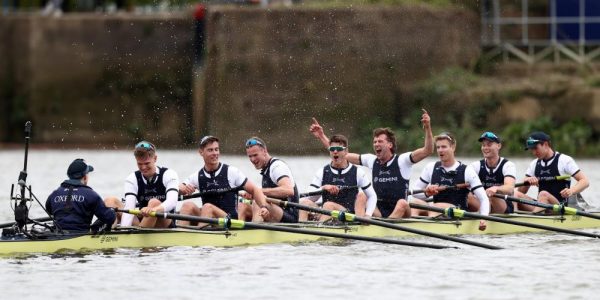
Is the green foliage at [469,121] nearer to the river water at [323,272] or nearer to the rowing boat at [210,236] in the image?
the rowing boat at [210,236]

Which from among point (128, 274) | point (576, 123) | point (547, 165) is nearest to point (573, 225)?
point (547, 165)

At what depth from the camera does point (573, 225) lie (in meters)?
18.4

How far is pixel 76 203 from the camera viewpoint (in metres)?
15.0

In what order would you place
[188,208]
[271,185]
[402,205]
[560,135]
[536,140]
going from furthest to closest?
1. [560,135]
2. [536,140]
3. [402,205]
4. [271,185]
5. [188,208]

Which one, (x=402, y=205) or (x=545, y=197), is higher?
(x=545, y=197)

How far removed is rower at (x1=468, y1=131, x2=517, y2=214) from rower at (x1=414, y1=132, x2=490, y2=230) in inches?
11.8

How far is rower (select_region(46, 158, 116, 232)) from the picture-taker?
14.9 meters

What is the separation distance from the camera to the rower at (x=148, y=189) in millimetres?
15664

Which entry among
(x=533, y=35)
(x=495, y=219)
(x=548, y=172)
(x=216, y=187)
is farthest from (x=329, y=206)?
(x=533, y=35)

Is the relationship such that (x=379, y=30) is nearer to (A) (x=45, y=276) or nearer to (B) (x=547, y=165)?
(B) (x=547, y=165)

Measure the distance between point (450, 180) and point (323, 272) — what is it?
3.69 m

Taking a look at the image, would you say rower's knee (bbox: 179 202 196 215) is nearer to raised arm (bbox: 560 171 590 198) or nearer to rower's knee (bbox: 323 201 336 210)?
rower's knee (bbox: 323 201 336 210)

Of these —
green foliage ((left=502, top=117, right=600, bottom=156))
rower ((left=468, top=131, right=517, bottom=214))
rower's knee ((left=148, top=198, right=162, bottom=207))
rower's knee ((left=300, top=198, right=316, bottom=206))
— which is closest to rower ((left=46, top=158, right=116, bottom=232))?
rower's knee ((left=148, top=198, right=162, bottom=207))

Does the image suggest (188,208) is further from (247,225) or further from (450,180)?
(450,180)
